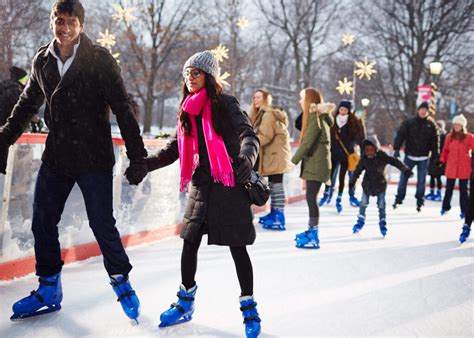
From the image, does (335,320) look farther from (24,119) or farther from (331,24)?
(331,24)

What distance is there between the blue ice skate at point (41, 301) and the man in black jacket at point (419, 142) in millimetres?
6121

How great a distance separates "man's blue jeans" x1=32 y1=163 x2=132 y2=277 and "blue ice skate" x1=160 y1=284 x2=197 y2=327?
33 cm

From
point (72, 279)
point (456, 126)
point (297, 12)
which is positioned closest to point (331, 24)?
point (297, 12)

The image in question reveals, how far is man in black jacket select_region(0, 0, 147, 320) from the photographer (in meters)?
2.39

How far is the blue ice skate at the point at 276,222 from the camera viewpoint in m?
5.75

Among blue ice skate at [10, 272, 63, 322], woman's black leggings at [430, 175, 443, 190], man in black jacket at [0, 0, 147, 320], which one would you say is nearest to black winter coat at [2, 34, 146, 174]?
man in black jacket at [0, 0, 147, 320]

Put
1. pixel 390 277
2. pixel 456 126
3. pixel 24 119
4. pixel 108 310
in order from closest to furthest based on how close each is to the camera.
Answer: pixel 24 119 < pixel 108 310 < pixel 390 277 < pixel 456 126

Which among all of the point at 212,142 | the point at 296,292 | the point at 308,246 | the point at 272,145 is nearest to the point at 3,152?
the point at 212,142

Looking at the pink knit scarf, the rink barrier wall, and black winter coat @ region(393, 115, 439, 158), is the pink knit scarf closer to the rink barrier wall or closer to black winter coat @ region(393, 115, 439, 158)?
the rink barrier wall

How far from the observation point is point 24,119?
2568 mm

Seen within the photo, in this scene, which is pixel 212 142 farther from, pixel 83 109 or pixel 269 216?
pixel 269 216

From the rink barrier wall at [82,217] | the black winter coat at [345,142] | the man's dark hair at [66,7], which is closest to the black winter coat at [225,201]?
the man's dark hair at [66,7]

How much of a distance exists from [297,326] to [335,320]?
0.26m

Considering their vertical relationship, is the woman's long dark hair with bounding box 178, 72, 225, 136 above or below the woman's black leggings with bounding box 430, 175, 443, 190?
above
